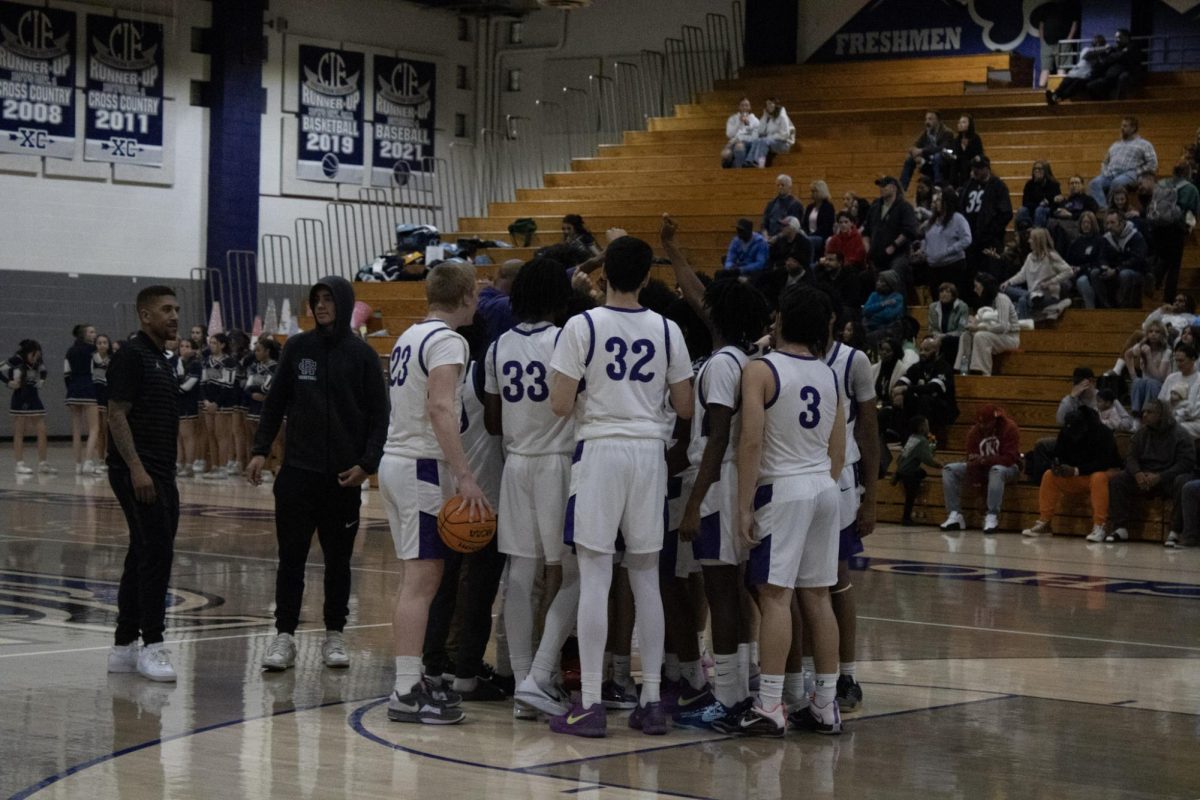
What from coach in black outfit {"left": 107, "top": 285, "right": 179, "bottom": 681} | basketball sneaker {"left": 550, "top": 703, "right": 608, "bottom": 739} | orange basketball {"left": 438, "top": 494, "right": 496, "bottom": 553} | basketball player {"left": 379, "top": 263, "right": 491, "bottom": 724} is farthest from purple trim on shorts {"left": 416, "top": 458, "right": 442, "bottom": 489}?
coach in black outfit {"left": 107, "top": 285, "right": 179, "bottom": 681}

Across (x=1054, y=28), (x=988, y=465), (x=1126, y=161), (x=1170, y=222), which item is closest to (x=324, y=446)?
(x=988, y=465)

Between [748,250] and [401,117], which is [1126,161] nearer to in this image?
[748,250]

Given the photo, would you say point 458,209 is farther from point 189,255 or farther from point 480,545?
point 480,545

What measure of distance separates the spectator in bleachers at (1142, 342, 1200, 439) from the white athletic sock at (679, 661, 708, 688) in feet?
32.2

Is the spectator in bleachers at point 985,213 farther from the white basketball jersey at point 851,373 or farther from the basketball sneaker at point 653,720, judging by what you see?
the basketball sneaker at point 653,720

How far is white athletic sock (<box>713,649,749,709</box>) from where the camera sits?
21.7 feet

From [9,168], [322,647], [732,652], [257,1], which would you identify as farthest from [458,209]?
[732,652]

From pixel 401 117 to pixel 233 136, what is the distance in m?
3.65

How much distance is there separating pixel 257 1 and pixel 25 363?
10441 mm

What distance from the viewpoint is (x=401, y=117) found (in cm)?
3062

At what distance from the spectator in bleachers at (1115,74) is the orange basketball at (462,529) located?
1960 cm

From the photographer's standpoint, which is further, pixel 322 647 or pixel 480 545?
pixel 322 647

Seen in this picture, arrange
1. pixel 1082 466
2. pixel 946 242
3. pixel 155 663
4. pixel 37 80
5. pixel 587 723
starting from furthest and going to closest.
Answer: pixel 37 80 < pixel 946 242 < pixel 1082 466 < pixel 155 663 < pixel 587 723

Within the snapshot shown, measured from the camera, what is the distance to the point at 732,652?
664 cm
